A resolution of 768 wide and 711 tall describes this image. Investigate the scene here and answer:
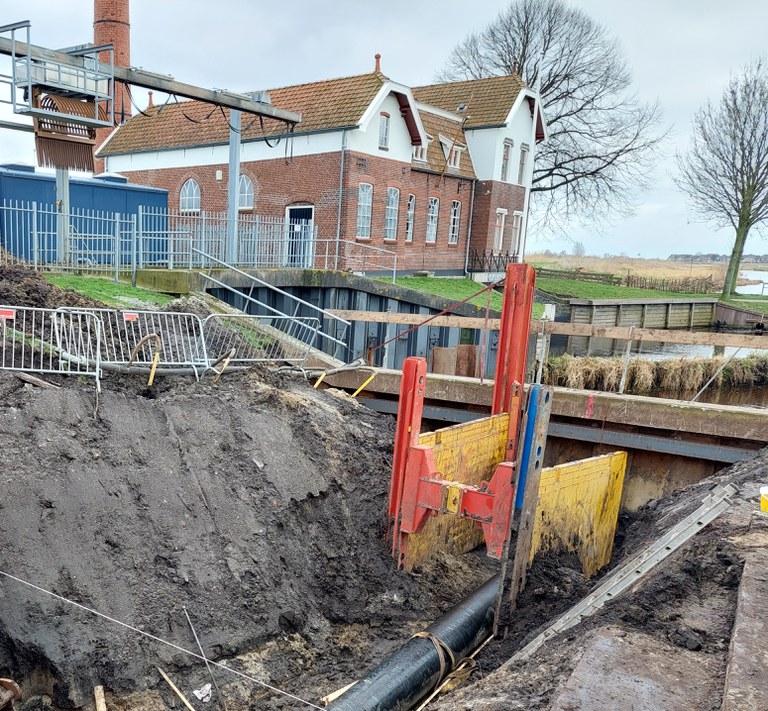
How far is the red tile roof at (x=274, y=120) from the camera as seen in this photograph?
21.8 metres

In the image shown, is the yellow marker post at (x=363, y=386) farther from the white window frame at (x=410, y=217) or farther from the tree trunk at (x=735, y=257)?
the tree trunk at (x=735, y=257)

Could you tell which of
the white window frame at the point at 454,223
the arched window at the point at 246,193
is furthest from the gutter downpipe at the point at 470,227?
the arched window at the point at 246,193

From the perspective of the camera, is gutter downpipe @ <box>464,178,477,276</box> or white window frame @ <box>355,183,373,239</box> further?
gutter downpipe @ <box>464,178,477,276</box>

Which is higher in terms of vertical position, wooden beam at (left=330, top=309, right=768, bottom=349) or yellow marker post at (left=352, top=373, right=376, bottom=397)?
wooden beam at (left=330, top=309, right=768, bottom=349)

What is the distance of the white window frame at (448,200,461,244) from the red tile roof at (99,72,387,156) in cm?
708

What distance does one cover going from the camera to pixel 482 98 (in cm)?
2947

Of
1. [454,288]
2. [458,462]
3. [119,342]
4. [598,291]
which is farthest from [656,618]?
→ [598,291]

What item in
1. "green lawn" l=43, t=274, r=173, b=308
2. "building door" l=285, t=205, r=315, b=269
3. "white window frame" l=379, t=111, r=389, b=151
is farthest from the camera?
"white window frame" l=379, t=111, r=389, b=151

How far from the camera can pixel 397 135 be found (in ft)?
77.5

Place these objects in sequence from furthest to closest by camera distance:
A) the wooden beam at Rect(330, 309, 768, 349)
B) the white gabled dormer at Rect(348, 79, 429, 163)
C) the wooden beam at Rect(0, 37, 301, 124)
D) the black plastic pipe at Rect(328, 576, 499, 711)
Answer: the white gabled dormer at Rect(348, 79, 429, 163)
the wooden beam at Rect(0, 37, 301, 124)
the wooden beam at Rect(330, 309, 768, 349)
the black plastic pipe at Rect(328, 576, 499, 711)

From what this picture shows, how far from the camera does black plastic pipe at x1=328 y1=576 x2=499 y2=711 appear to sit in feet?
16.9

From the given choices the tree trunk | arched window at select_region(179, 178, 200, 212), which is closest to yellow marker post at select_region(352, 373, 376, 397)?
arched window at select_region(179, 178, 200, 212)

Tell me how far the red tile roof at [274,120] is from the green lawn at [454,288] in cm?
546

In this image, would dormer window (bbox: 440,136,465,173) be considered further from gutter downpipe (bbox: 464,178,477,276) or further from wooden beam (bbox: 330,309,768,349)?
wooden beam (bbox: 330,309,768,349)
